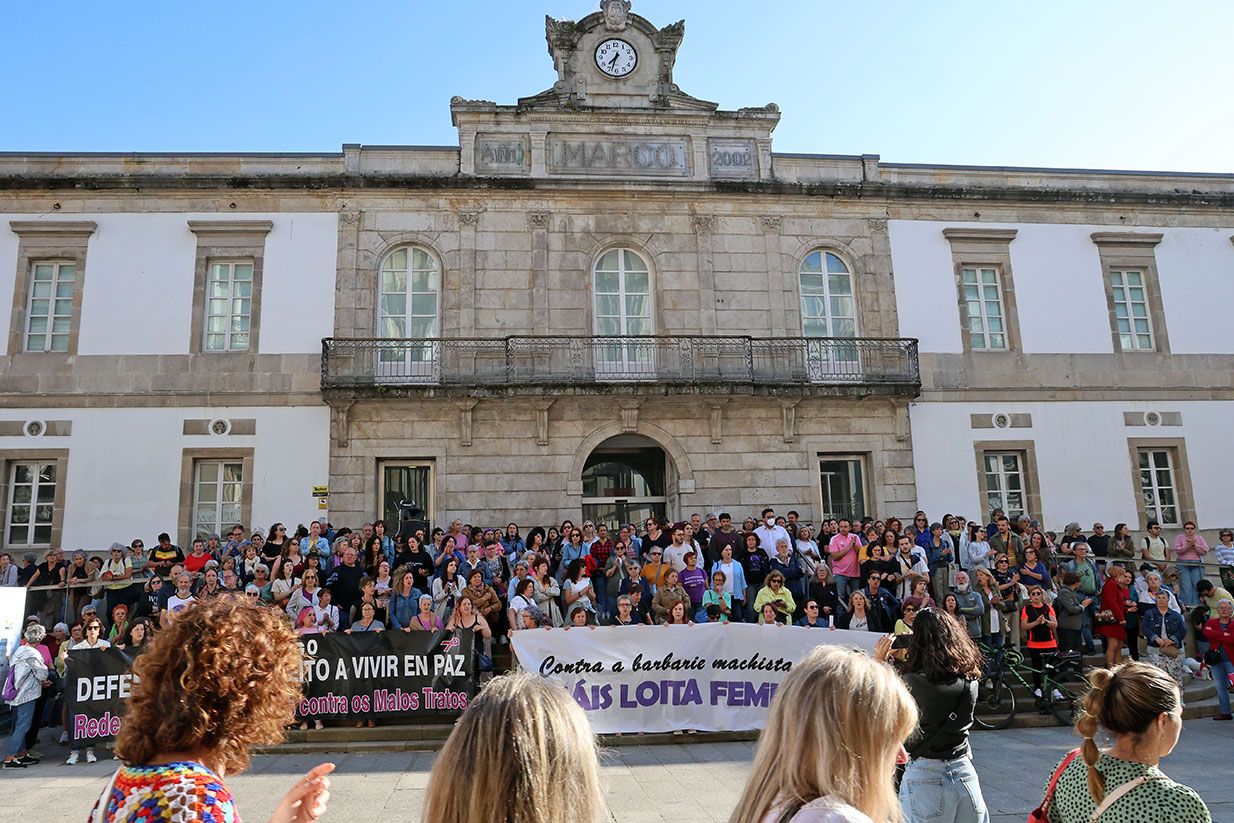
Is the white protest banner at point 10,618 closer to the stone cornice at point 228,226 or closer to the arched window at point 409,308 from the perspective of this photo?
the arched window at point 409,308

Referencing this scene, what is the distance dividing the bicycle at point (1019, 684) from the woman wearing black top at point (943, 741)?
22.9ft

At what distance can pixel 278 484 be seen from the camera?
60.0 feet

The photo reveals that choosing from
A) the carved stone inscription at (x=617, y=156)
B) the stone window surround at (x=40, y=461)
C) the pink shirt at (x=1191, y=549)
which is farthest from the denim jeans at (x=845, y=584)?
the stone window surround at (x=40, y=461)

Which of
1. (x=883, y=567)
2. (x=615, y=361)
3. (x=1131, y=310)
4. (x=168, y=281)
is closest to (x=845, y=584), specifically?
(x=883, y=567)

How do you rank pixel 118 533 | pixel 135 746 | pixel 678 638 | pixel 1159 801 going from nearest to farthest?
pixel 135 746 < pixel 1159 801 < pixel 678 638 < pixel 118 533

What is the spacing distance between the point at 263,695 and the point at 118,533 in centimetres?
1799

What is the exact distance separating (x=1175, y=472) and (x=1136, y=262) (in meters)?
5.18

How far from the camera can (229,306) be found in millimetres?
19328

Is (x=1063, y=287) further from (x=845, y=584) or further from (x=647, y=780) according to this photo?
(x=647, y=780)

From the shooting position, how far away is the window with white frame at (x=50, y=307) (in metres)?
18.9

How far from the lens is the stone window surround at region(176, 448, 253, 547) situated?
59.2ft

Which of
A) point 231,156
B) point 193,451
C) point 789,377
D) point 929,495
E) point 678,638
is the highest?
point 231,156

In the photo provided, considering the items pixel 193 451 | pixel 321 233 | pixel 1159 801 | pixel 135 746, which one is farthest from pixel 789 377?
pixel 135 746

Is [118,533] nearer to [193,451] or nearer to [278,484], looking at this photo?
[193,451]
